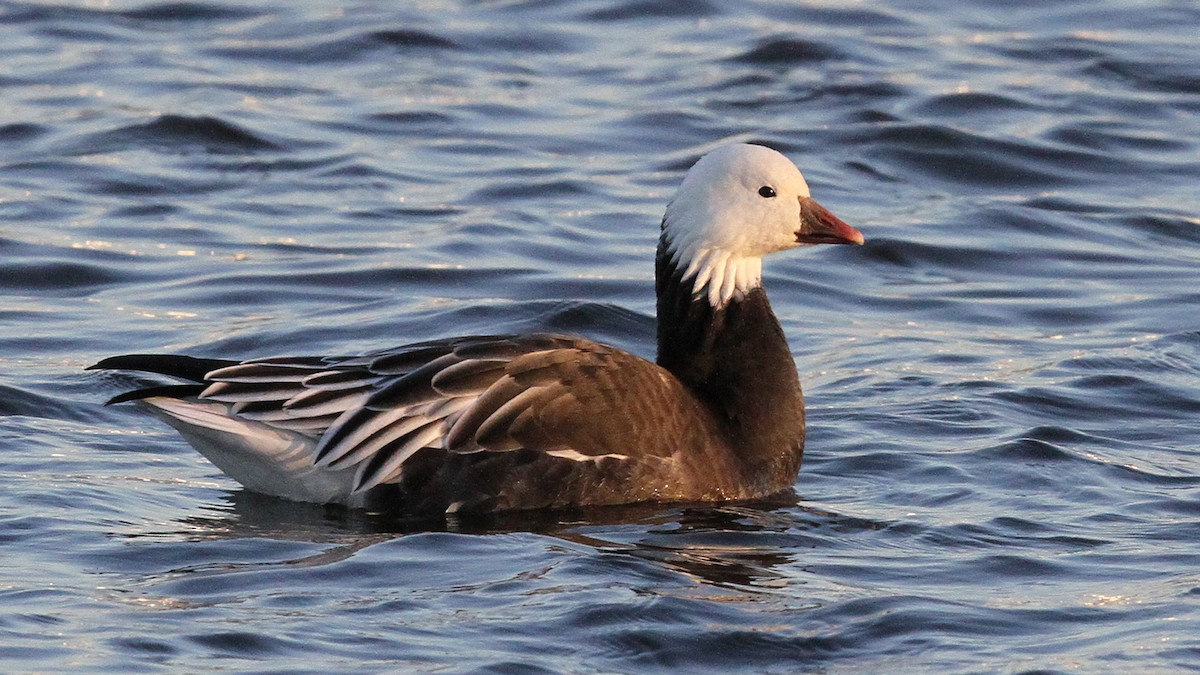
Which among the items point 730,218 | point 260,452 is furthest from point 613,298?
point 260,452

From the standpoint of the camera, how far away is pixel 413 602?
7.45 metres

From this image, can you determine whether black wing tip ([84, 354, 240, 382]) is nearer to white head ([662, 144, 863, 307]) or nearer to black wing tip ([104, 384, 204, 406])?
black wing tip ([104, 384, 204, 406])

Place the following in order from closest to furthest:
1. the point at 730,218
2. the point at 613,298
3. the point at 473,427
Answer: the point at 473,427, the point at 730,218, the point at 613,298

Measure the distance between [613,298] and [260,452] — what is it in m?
4.63

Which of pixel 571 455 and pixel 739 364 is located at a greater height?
pixel 739 364

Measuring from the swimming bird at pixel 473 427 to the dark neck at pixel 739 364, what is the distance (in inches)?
0.6

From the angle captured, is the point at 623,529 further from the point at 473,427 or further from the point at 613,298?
the point at 613,298

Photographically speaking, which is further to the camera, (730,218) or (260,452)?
(730,218)

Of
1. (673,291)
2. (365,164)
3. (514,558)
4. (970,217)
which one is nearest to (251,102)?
(365,164)

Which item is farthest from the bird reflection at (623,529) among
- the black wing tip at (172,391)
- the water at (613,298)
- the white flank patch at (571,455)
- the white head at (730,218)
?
the white head at (730,218)

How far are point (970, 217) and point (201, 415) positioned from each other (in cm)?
799

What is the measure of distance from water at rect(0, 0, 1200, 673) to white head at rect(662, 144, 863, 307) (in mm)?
1055

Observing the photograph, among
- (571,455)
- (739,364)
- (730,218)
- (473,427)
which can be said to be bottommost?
(571,455)

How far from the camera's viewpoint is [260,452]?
891cm
